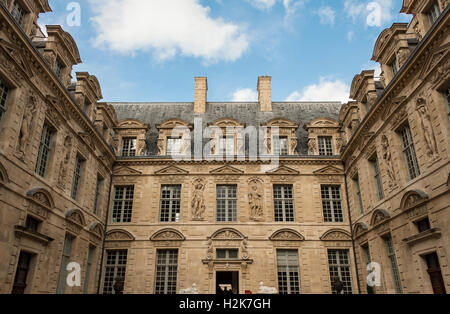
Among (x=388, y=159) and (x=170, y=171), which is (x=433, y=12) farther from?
(x=170, y=171)

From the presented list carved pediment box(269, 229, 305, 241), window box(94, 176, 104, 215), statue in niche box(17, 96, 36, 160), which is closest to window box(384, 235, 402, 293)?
carved pediment box(269, 229, 305, 241)

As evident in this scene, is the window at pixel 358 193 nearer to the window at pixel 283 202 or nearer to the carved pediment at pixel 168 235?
the window at pixel 283 202

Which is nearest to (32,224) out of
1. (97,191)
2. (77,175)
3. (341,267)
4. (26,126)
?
(26,126)

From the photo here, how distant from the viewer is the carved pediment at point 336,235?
15.5m

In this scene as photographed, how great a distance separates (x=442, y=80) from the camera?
29.2ft

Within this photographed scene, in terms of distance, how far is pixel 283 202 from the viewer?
1641cm

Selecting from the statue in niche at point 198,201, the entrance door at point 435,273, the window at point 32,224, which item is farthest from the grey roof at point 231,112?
the entrance door at point 435,273

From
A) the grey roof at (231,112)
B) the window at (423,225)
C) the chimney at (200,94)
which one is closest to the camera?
the window at (423,225)

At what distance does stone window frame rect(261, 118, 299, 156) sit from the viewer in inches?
684

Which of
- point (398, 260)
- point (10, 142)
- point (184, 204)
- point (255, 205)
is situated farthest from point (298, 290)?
point (10, 142)

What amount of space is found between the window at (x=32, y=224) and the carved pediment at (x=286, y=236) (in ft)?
30.4

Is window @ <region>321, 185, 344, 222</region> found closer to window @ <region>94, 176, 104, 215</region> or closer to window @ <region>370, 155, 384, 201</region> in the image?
window @ <region>370, 155, 384, 201</region>

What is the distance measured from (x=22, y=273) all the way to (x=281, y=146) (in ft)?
40.1
